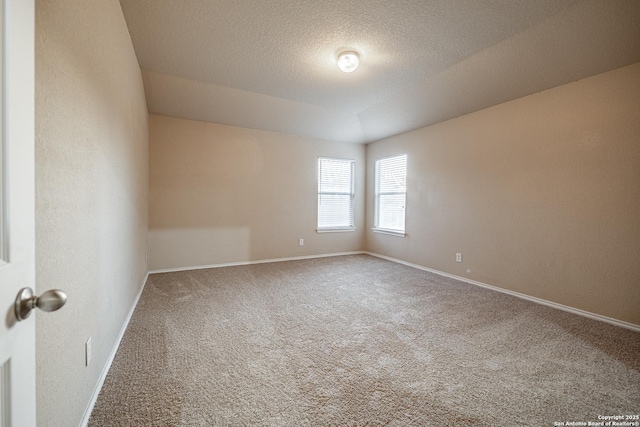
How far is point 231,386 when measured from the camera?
1.60 m

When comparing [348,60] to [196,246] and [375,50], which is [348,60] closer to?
[375,50]

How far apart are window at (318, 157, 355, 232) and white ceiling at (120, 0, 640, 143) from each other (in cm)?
158

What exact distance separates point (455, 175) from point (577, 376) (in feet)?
8.97

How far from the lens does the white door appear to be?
0.51 metres

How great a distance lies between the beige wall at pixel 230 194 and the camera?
4059 mm

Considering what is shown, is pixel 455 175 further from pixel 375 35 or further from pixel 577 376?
pixel 577 376

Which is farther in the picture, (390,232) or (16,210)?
(390,232)

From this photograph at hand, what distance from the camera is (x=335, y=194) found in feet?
18.0

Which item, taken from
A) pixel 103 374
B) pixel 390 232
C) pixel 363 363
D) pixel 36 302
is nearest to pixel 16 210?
pixel 36 302

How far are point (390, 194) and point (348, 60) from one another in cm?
290

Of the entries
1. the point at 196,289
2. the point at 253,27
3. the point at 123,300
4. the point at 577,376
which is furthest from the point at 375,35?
the point at 196,289

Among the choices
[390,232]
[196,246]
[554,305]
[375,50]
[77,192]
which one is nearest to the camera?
[77,192]

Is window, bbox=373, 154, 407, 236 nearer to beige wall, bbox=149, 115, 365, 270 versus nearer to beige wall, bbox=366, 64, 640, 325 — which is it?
beige wall, bbox=366, 64, 640, 325

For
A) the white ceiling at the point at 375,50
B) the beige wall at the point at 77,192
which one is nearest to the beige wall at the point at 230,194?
the white ceiling at the point at 375,50
